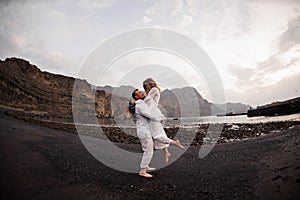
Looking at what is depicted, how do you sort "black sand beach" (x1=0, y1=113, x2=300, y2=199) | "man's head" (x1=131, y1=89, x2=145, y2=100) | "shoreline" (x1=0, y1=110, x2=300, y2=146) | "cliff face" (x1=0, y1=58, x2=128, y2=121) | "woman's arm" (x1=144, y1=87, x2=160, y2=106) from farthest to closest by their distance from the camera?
"cliff face" (x1=0, y1=58, x2=128, y2=121) < "shoreline" (x1=0, y1=110, x2=300, y2=146) < "man's head" (x1=131, y1=89, x2=145, y2=100) < "woman's arm" (x1=144, y1=87, x2=160, y2=106) < "black sand beach" (x1=0, y1=113, x2=300, y2=199)

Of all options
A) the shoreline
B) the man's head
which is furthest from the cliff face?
the man's head

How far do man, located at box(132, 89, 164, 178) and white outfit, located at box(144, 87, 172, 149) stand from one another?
0.10m

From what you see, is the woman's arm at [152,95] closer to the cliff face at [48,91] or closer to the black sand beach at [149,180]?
the black sand beach at [149,180]

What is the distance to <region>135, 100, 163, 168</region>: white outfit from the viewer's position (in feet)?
13.0

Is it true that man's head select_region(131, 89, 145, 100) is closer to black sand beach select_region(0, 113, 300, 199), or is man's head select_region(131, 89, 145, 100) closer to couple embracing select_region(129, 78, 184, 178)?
couple embracing select_region(129, 78, 184, 178)

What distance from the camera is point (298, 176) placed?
3.10 meters

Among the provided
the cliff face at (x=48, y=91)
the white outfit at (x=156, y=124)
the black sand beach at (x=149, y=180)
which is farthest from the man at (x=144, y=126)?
the cliff face at (x=48, y=91)

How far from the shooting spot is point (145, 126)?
4.11 m

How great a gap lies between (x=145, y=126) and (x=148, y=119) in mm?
183

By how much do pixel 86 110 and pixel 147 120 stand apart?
221 feet

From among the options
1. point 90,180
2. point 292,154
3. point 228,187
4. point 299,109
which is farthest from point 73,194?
point 299,109

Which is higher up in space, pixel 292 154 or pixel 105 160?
pixel 292 154

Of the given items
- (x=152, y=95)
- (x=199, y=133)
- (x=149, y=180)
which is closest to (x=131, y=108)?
(x=152, y=95)

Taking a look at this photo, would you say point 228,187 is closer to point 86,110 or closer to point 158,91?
point 158,91
